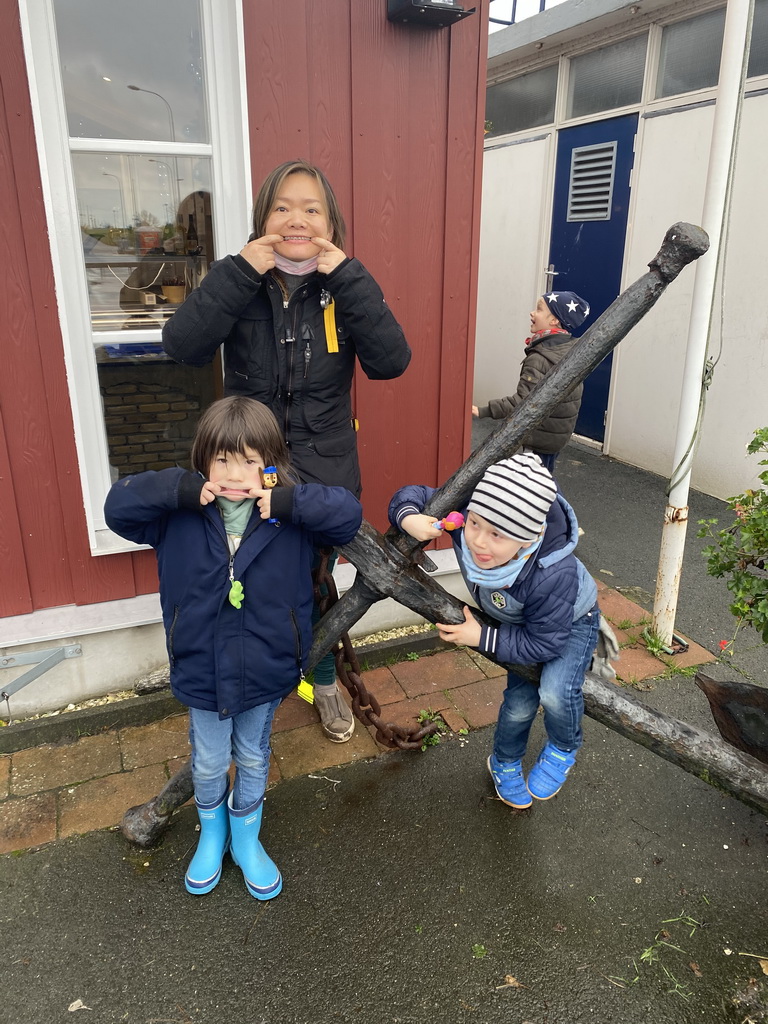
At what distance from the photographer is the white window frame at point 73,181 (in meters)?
2.74

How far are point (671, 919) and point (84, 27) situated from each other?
3.70 meters

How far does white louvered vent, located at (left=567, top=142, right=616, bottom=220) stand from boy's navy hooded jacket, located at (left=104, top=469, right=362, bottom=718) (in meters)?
5.59

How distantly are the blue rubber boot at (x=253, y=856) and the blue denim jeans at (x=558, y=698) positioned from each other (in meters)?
0.91

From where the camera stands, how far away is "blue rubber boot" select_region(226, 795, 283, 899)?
7.87ft

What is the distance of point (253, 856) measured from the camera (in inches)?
95.5

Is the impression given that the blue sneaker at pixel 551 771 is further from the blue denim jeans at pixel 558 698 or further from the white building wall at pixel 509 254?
the white building wall at pixel 509 254

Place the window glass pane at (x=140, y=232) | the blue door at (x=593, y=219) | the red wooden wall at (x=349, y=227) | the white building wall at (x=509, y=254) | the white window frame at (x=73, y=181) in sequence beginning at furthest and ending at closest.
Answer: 1. the white building wall at (x=509, y=254)
2. the blue door at (x=593, y=219)
3. the window glass pane at (x=140, y=232)
4. the red wooden wall at (x=349, y=227)
5. the white window frame at (x=73, y=181)

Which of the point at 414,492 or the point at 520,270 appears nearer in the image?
the point at 414,492

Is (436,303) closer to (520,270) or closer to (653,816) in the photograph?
(653,816)

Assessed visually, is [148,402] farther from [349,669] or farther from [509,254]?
[509,254]

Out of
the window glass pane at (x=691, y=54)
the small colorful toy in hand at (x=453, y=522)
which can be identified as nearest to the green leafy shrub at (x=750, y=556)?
the small colorful toy in hand at (x=453, y=522)

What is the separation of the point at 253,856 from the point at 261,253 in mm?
1913

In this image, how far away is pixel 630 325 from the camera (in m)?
1.92

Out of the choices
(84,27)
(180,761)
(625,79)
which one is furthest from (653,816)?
(625,79)
